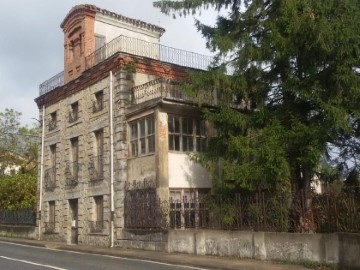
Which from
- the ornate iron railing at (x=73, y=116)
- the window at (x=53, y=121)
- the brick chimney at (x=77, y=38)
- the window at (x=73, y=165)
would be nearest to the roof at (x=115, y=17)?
the brick chimney at (x=77, y=38)

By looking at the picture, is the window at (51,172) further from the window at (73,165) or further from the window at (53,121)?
the window at (73,165)

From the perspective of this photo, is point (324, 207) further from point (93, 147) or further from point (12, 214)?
point (12, 214)

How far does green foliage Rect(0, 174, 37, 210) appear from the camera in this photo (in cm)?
3616

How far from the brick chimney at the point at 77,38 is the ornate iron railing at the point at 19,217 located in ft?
29.4

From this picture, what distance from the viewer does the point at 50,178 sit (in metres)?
27.8

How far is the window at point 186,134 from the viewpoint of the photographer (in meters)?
20.4

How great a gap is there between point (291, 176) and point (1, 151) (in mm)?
35341

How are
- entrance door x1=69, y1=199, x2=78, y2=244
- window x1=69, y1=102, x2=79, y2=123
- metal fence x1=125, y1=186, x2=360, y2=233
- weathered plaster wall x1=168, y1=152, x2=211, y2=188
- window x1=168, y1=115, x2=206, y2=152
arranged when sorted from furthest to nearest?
1. window x1=69, y1=102, x2=79, y2=123
2. entrance door x1=69, y1=199, x2=78, y2=244
3. window x1=168, y1=115, x2=206, y2=152
4. weathered plaster wall x1=168, y1=152, x2=211, y2=188
5. metal fence x1=125, y1=186, x2=360, y2=233

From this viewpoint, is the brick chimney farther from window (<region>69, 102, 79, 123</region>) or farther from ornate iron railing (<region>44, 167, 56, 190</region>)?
ornate iron railing (<region>44, 167, 56, 190</region>)

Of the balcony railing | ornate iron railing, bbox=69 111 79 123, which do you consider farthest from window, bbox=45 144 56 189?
the balcony railing

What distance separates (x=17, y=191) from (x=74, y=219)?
42.0ft

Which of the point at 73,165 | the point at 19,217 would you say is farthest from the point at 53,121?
the point at 19,217

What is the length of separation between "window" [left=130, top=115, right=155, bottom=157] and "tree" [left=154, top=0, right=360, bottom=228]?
3709 mm

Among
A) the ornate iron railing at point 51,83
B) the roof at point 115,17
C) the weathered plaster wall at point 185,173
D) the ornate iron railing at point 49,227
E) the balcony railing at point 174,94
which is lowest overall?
the ornate iron railing at point 49,227
